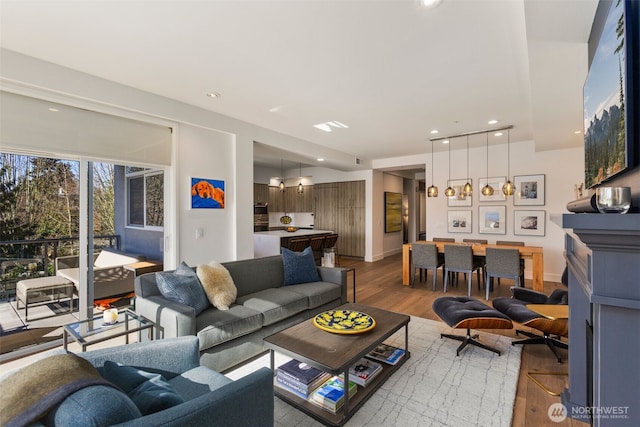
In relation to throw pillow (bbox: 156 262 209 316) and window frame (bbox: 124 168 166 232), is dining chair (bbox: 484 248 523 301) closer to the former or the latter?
throw pillow (bbox: 156 262 209 316)

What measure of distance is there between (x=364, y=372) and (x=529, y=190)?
18.7ft

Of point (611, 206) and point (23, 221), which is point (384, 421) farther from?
point (23, 221)

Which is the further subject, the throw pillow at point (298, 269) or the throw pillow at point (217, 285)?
the throw pillow at point (298, 269)

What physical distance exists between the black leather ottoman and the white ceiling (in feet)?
7.49

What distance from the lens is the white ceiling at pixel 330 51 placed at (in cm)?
213

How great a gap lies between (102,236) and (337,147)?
4.74 meters

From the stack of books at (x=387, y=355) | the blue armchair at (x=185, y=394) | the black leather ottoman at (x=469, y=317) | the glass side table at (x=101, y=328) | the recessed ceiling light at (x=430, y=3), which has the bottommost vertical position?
the stack of books at (x=387, y=355)

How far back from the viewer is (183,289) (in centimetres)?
260

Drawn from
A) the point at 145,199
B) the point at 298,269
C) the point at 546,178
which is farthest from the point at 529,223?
the point at 145,199

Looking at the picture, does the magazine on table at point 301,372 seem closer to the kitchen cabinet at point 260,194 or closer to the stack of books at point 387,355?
the stack of books at point 387,355

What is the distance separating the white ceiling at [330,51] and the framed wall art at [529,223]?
2215 millimetres

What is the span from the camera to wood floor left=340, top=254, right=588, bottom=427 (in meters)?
2.12

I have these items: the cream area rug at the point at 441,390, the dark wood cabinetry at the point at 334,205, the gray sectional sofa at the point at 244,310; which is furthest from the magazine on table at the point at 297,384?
the dark wood cabinetry at the point at 334,205

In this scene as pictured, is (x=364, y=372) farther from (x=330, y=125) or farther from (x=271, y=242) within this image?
(x=271, y=242)
